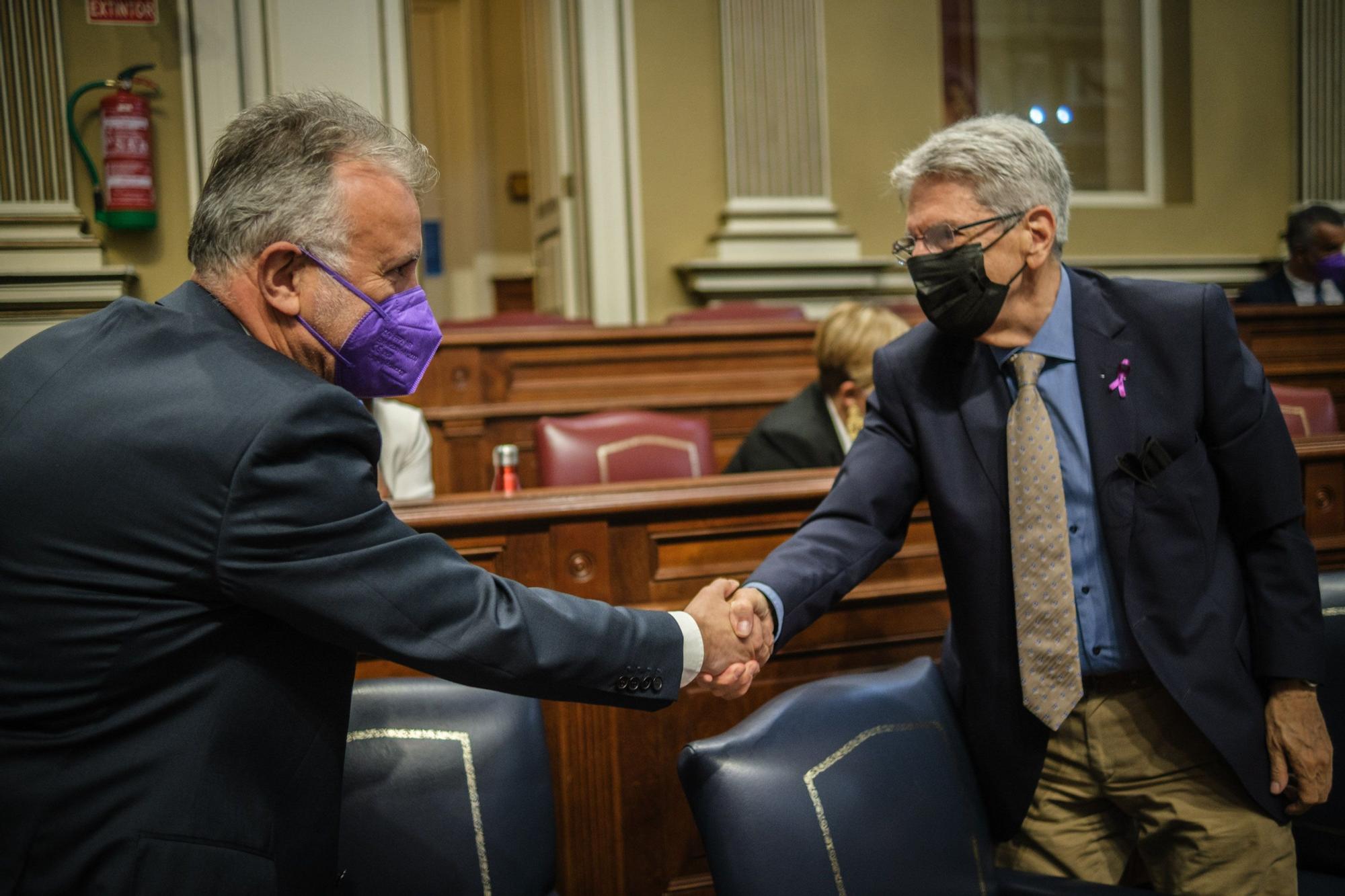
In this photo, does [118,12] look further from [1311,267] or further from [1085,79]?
[1085,79]

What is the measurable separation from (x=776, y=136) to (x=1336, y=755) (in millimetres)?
5340

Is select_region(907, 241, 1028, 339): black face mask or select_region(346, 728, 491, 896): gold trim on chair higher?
select_region(907, 241, 1028, 339): black face mask

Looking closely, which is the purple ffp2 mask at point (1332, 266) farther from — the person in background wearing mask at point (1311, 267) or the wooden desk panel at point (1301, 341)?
the wooden desk panel at point (1301, 341)

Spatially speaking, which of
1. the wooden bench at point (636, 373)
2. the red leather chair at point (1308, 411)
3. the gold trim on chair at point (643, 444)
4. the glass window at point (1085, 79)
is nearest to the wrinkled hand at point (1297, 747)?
the gold trim on chair at point (643, 444)

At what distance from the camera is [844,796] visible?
1.50m

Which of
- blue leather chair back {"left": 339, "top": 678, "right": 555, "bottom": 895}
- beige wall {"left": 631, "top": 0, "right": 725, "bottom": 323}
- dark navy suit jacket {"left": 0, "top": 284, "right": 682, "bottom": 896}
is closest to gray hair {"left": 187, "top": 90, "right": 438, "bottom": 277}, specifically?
dark navy suit jacket {"left": 0, "top": 284, "right": 682, "bottom": 896}

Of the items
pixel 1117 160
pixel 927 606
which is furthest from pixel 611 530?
pixel 1117 160

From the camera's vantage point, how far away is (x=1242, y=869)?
5.12ft

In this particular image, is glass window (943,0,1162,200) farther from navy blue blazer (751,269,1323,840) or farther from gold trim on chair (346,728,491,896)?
gold trim on chair (346,728,491,896)

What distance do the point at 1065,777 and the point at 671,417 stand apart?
196cm

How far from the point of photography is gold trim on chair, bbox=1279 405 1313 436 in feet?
11.2

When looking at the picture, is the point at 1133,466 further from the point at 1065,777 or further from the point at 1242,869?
the point at 1242,869

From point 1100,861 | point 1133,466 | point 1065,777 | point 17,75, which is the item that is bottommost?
point 1100,861

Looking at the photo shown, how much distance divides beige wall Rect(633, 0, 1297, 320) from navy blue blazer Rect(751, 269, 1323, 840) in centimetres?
496
